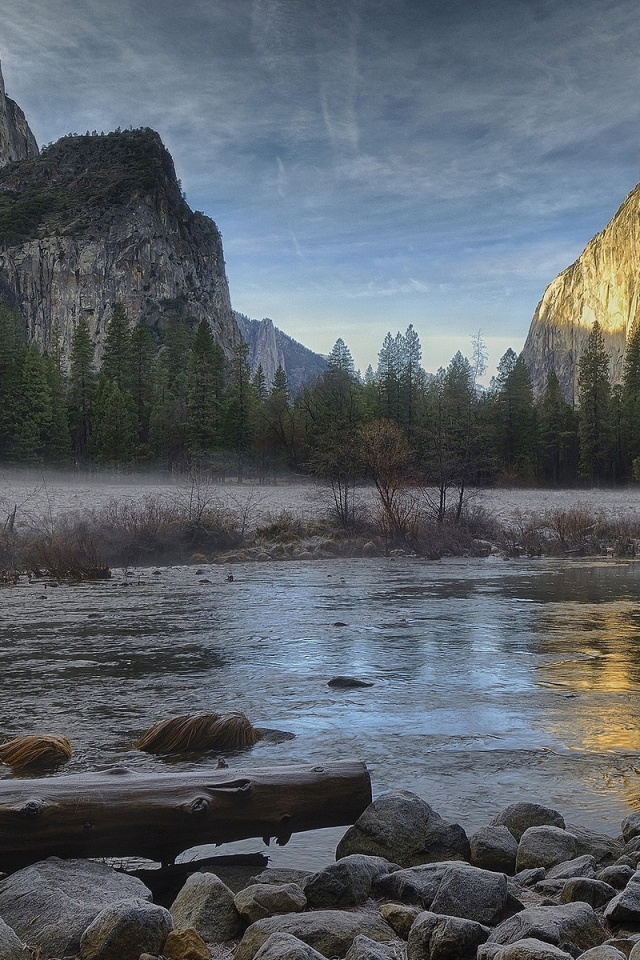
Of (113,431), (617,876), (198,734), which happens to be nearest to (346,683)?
(198,734)

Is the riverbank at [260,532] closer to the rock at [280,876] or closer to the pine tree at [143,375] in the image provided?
the rock at [280,876]

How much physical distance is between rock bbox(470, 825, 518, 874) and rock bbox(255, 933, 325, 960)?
1.94 metres

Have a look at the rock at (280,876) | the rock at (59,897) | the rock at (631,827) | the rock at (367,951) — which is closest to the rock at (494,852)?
the rock at (631,827)

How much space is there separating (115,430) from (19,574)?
5654cm

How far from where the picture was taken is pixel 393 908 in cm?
439

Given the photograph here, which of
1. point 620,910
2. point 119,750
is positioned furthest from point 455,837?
point 119,750

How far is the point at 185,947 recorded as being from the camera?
388 cm

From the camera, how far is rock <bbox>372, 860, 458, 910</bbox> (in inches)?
183

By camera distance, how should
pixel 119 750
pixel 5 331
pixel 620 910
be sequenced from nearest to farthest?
1. pixel 620 910
2. pixel 119 750
3. pixel 5 331

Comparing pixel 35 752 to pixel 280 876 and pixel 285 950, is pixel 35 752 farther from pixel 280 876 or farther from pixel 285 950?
pixel 285 950

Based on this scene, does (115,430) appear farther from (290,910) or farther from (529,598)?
(290,910)

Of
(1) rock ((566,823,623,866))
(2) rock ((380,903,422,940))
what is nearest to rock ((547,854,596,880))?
(1) rock ((566,823,623,866))

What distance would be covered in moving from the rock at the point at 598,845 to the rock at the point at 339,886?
4.86 feet

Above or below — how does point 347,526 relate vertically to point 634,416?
below
